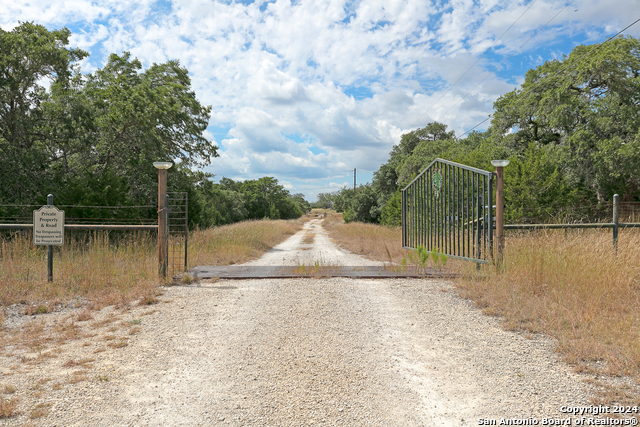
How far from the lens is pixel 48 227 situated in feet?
25.2

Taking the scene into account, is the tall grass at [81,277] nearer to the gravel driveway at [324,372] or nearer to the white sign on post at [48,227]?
the white sign on post at [48,227]

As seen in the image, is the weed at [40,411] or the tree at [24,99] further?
the tree at [24,99]

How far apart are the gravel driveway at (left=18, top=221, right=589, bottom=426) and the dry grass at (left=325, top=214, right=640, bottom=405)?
304 millimetres

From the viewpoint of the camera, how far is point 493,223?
7.77 metres

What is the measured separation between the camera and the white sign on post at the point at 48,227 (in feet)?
25.0

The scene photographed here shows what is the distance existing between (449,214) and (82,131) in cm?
1597

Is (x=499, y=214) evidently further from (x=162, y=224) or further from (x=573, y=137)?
(x=573, y=137)

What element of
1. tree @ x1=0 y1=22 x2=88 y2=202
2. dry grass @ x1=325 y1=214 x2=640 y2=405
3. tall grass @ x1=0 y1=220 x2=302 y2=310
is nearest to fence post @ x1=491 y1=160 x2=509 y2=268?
dry grass @ x1=325 y1=214 x2=640 y2=405

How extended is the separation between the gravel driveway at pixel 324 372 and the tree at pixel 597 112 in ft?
55.6

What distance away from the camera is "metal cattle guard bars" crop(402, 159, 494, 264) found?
779 centimetres

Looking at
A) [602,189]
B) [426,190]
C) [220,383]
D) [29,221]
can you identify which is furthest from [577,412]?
[602,189]

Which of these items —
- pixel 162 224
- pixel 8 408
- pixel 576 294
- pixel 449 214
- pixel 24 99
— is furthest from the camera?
pixel 24 99

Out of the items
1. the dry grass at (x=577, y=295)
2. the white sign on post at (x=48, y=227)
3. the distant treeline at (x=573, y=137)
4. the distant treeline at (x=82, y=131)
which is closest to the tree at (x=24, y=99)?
the distant treeline at (x=82, y=131)

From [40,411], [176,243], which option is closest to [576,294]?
[40,411]
